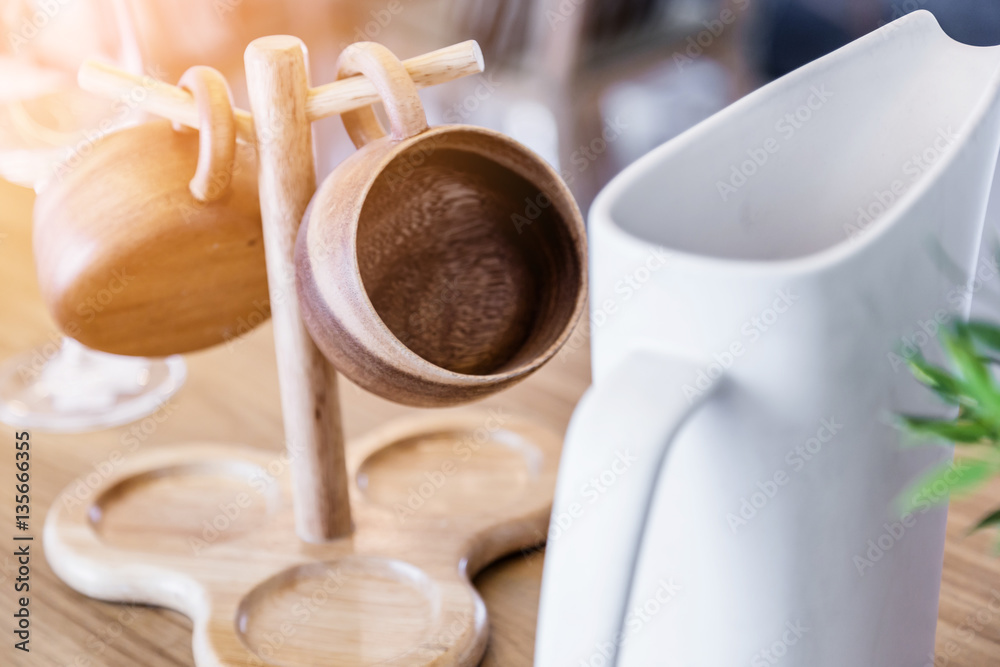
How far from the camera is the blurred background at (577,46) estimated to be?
1.66 meters

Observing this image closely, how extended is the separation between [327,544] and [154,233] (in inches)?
6.8

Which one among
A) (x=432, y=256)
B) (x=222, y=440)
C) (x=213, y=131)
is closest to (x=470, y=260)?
(x=432, y=256)

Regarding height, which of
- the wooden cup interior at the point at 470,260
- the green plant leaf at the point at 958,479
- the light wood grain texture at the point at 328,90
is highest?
the light wood grain texture at the point at 328,90

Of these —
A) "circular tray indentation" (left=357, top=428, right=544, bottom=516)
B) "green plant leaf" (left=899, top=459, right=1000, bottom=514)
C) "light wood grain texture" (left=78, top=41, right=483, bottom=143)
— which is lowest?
"circular tray indentation" (left=357, top=428, right=544, bottom=516)

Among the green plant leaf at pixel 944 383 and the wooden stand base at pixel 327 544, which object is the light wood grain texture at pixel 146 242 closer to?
the wooden stand base at pixel 327 544

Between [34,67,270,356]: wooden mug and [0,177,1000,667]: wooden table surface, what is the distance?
13 centimetres

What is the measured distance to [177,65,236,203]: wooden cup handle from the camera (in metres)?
0.40

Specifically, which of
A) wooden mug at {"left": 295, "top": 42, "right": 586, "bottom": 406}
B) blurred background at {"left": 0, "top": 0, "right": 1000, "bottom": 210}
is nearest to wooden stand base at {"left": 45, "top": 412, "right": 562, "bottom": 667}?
wooden mug at {"left": 295, "top": 42, "right": 586, "bottom": 406}

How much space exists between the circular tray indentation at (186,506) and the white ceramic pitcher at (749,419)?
270 mm

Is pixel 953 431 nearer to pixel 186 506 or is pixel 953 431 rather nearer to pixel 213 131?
pixel 213 131

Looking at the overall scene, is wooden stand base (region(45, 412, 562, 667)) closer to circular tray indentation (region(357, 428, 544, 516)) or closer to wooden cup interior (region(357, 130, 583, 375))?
circular tray indentation (region(357, 428, 544, 516))

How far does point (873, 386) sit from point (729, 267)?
0.06 meters

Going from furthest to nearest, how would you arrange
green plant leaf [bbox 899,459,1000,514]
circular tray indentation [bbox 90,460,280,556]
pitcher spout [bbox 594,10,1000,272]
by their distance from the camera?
1. circular tray indentation [bbox 90,460,280,556]
2. pitcher spout [bbox 594,10,1000,272]
3. green plant leaf [bbox 899,459,1000,514]

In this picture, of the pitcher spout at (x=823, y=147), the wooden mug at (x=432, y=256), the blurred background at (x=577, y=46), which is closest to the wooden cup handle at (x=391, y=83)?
the wooden mug at (x=432, y=256)
